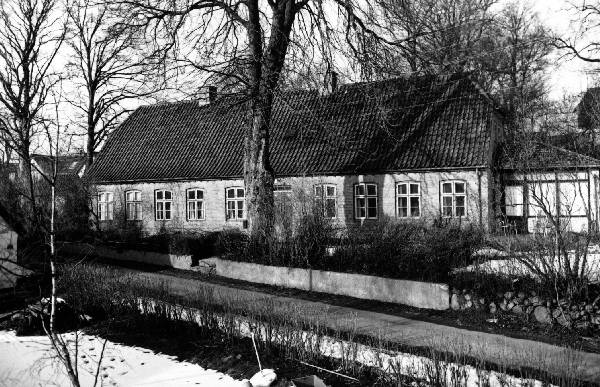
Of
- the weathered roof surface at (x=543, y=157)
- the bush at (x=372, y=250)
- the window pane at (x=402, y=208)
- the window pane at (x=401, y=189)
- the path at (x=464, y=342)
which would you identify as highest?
the weathered roof surface at (x=543, y=157)

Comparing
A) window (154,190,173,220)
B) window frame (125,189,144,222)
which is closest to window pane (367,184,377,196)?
window (154,190,173,220)

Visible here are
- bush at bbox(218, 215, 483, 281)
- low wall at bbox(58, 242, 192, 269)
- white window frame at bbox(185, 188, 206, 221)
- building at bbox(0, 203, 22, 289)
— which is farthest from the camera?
white window frame at bbox(185, 188, 206, 221)

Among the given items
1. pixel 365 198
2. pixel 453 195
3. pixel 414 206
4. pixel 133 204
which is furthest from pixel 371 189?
pixel 133 204

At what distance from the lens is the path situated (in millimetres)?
6483

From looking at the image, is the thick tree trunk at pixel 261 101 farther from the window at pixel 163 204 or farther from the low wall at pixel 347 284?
the window at pixel 163 204

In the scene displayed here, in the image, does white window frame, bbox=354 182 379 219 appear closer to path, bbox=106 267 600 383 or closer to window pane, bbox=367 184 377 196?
window pane, bbox=367 184 377 196

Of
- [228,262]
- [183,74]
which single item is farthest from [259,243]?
[183,74]

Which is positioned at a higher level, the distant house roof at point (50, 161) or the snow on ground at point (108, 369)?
the distant house roof at point (50, 161)

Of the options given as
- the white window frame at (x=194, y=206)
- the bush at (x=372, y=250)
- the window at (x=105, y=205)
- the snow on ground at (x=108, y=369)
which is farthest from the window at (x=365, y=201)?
the snow on ground at (x=108, y=369)

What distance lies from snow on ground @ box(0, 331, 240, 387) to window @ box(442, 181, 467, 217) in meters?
15.6

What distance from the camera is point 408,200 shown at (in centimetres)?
2227

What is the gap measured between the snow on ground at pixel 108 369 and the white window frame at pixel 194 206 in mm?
19399

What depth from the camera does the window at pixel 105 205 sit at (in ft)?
105

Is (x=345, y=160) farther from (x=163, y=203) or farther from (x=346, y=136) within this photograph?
(x=163, y=203)
